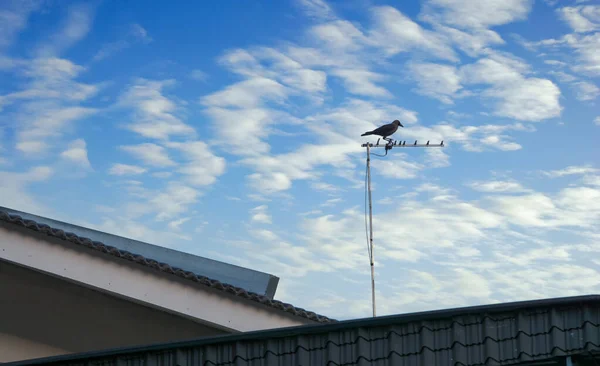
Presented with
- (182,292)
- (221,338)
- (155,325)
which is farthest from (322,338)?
(155,325)

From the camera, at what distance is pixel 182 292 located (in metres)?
9.27

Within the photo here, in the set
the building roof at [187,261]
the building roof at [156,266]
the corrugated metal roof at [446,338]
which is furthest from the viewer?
the building roof at [187,261]

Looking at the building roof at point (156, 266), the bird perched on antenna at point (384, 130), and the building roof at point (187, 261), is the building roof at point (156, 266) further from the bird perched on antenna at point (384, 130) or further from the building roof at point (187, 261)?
the bird perched on antenna at point (384, 130)

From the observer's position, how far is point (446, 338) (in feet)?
20.1

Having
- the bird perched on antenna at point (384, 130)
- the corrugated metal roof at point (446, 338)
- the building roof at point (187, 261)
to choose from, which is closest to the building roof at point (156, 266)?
the corrugated metal roof at point (446, 338)

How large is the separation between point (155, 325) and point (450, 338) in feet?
15.4

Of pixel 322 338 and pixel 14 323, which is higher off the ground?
pixel 14 323

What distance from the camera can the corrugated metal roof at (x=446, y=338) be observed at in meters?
6.06

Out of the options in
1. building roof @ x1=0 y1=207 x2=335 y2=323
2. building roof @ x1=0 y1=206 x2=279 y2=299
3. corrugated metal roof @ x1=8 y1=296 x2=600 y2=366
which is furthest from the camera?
building roof @ x1=0 y1=206 x2=279 y2=299

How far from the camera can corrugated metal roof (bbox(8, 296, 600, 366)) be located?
19.9 feet

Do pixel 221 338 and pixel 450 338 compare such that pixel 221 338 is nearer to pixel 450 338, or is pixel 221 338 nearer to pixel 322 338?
pixel 322 338

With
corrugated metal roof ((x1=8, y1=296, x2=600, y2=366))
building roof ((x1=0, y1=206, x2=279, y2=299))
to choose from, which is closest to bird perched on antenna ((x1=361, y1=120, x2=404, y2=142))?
building roof ((x1=0, y1=206, x2=279, y2=299))

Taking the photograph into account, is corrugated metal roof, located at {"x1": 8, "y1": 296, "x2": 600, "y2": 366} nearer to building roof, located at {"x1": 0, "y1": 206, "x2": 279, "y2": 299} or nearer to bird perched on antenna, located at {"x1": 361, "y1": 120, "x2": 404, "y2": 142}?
building roof, located at {"x1": 0, "y1": 206, "x2": 279, "y2": 299}

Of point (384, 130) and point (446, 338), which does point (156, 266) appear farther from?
point (384, 130)
